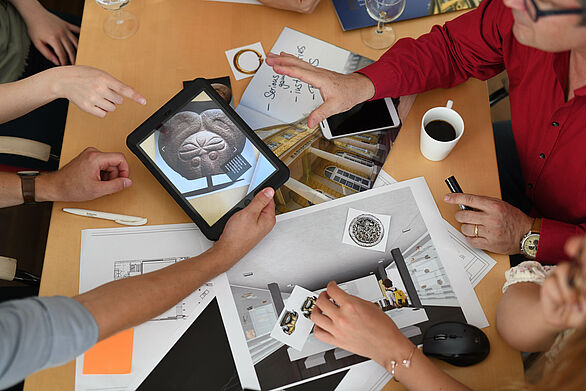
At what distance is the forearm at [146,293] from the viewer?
79 centimetres

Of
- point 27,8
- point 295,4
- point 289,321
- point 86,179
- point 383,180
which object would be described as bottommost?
point 289,321

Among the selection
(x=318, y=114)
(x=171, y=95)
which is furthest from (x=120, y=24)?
(x=318, y=114)

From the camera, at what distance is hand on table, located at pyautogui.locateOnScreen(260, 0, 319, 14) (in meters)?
1.20

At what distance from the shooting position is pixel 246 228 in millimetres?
929

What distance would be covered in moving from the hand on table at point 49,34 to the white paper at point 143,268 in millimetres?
704

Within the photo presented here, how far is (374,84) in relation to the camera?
1.08 metres

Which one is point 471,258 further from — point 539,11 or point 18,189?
point 18,189

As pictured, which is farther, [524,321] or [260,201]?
[260,201]

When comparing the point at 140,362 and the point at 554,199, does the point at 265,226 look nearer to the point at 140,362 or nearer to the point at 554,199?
the point at 140,362

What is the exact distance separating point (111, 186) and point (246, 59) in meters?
0.47

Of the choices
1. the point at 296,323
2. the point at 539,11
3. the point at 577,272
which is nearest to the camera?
the point at 577,272

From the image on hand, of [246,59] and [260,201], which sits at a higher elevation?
[246,59]

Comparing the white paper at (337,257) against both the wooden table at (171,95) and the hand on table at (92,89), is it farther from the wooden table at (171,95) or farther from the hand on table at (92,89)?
the hand on table at (92,89)

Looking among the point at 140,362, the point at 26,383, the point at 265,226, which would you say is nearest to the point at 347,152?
the point at 265,226
